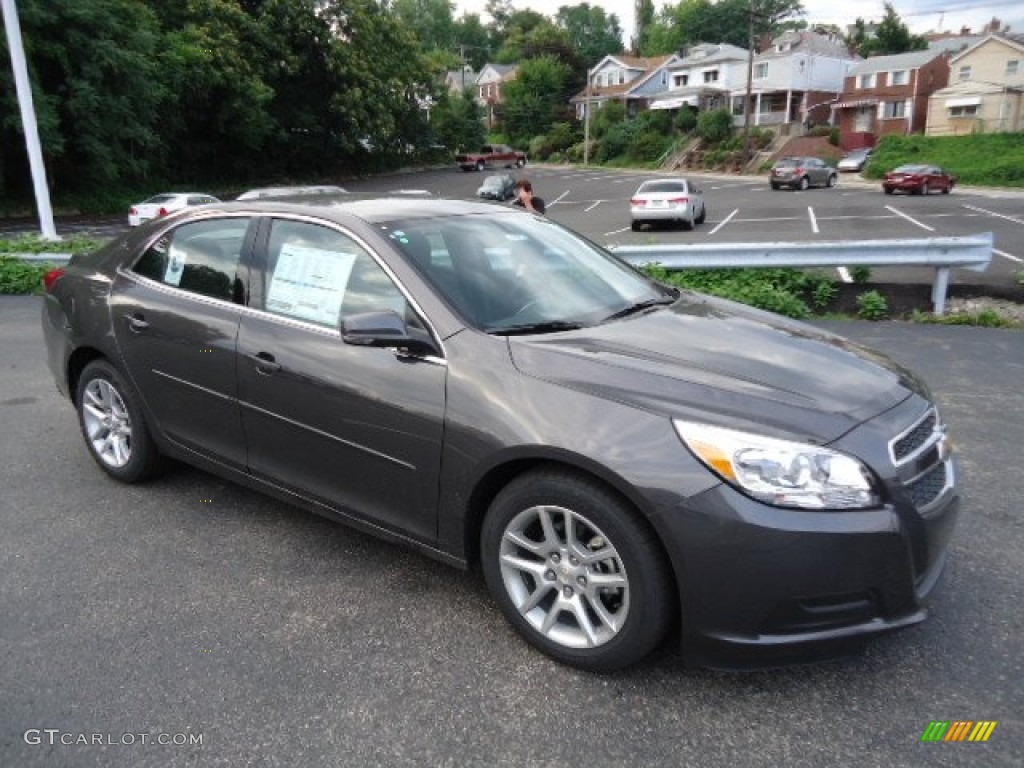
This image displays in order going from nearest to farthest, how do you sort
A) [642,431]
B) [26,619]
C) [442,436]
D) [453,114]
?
[642,431] < [442,436] < [26,619] < [453,114]

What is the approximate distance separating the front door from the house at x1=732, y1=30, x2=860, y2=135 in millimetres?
68037

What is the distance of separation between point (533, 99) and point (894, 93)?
32.5 m

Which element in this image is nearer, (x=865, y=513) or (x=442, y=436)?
(x=865, y=513)

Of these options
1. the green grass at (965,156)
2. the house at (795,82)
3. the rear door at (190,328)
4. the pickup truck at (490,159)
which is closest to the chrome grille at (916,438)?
the rear door at (190,328)

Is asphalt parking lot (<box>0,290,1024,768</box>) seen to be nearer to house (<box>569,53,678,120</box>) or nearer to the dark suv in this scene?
the dark suv

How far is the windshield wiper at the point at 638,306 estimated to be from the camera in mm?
3473

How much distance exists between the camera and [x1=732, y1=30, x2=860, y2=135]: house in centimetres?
6775

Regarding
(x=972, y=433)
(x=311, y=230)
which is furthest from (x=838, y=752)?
(x=972, y=433)

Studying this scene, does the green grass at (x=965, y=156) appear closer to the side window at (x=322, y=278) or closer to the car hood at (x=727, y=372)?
the car hood at (x=727, y=372)

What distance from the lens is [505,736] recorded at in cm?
253

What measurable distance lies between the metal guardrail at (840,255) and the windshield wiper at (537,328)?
228 inches

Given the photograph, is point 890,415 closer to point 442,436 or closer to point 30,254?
point 442,436

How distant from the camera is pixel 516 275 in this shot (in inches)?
139

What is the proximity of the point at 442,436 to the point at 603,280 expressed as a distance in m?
1.30
